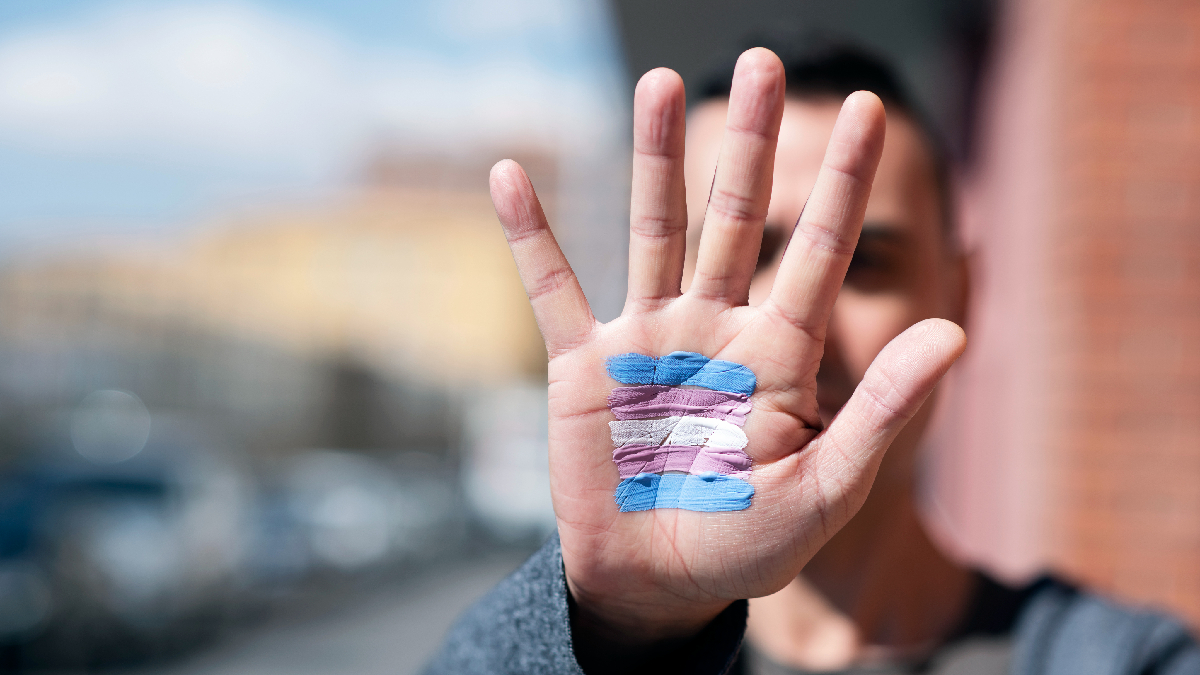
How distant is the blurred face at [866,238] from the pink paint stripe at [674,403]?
367mm

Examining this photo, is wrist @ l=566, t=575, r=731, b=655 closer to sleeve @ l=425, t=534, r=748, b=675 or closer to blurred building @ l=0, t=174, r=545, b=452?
sleeve @ l=425, t=534, r=748, b=675

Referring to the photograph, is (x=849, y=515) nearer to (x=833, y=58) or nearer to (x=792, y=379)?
(x=792, y=379)

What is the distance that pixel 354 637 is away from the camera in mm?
8883

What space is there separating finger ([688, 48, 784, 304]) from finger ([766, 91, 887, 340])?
0.17 feet

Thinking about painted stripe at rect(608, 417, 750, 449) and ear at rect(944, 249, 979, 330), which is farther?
ear at rect(944, 249, 979, 330)

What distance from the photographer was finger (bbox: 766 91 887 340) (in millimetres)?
1017

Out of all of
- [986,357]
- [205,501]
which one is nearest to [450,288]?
[205,501]

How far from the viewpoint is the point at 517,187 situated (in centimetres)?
105

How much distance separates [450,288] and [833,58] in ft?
132

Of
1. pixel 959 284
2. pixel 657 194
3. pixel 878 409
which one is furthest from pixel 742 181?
pixel 959 284

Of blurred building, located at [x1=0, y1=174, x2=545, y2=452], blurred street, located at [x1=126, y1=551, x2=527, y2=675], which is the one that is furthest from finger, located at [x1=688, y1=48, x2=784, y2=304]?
blurred building, located at [x1=0, y1=174, x2=545, y2=452]

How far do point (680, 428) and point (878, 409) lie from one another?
9.8 inches

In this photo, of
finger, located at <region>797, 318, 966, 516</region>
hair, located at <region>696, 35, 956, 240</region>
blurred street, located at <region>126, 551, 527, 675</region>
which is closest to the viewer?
finger, located at <region>797, 318, 966, 516</region>

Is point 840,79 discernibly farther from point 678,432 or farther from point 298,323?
point 298,323
